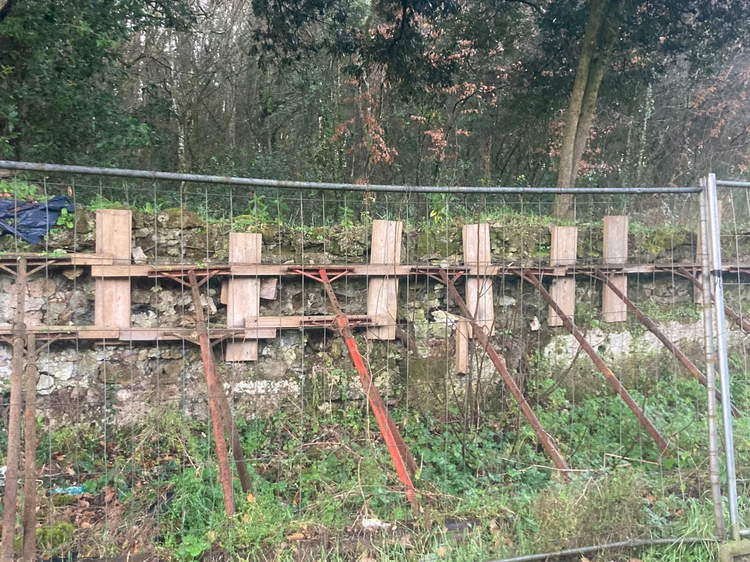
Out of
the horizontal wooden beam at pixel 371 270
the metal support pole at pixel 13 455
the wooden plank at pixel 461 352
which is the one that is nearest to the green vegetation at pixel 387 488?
the metal support pole at pixel 13 455

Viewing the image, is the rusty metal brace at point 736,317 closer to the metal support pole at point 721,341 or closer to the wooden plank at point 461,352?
the metal support pole at point 721,341

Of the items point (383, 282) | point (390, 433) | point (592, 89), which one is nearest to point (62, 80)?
point (383, 282)

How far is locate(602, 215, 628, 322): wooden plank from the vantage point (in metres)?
5.69

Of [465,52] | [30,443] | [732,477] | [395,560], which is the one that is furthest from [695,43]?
[30,443]

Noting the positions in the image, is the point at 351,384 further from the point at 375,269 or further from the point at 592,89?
the point at 592,89

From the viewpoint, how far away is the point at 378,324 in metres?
5.04

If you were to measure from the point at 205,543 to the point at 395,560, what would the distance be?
1005 mm

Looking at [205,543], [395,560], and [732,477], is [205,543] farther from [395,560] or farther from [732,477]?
[732,477]

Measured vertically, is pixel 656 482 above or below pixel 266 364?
below

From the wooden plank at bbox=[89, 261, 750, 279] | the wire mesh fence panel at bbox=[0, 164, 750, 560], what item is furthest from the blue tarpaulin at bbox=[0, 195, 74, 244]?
the wooden plank at bbox=[89, 261, 750, 279]

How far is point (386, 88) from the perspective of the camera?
37.7 feet

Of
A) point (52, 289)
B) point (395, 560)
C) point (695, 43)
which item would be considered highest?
point (695, 43)

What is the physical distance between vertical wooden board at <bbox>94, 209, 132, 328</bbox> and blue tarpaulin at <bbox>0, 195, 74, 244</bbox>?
0.39 metres

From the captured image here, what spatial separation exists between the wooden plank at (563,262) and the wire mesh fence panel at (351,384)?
1.3 inches
